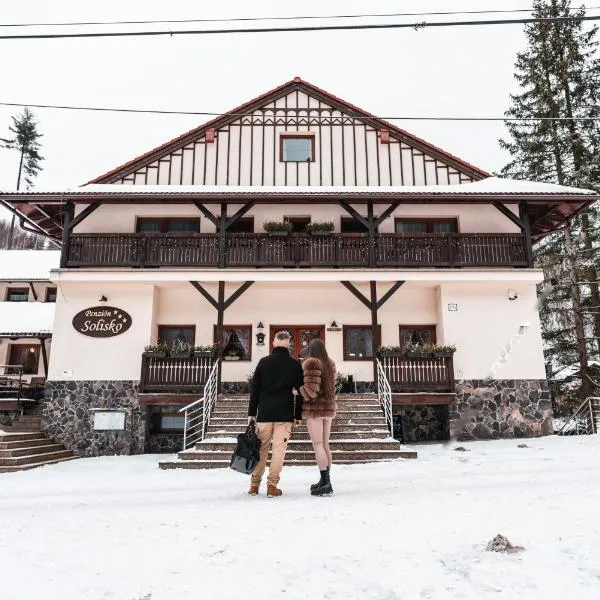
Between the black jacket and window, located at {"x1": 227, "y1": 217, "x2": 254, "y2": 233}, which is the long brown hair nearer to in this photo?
the black jacket

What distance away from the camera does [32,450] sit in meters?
11.9

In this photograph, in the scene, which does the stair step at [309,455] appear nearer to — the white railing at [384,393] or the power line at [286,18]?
the white railing at [384,393]

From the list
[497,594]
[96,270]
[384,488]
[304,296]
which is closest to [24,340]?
[96,270]

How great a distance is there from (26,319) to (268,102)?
39.6 ft

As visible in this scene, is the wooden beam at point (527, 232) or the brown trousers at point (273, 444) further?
the wooden beam at point (527, 232)

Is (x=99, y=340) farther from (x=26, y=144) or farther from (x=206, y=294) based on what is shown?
(x=26, y=144)

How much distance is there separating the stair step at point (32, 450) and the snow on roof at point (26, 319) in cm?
602

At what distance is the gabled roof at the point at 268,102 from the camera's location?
50.5 feet

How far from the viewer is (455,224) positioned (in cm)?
1521

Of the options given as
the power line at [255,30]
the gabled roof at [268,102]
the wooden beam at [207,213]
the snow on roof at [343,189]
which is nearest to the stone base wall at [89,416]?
the wooden beam at [207,213]

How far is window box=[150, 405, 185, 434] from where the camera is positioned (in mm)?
14188

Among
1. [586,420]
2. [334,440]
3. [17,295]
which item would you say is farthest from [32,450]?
[586,420]

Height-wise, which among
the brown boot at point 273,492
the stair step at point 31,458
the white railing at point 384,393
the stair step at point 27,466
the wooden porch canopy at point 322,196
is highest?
the wooden porch canopy at point 322,196

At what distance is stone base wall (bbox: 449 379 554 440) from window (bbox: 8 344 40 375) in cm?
1581
